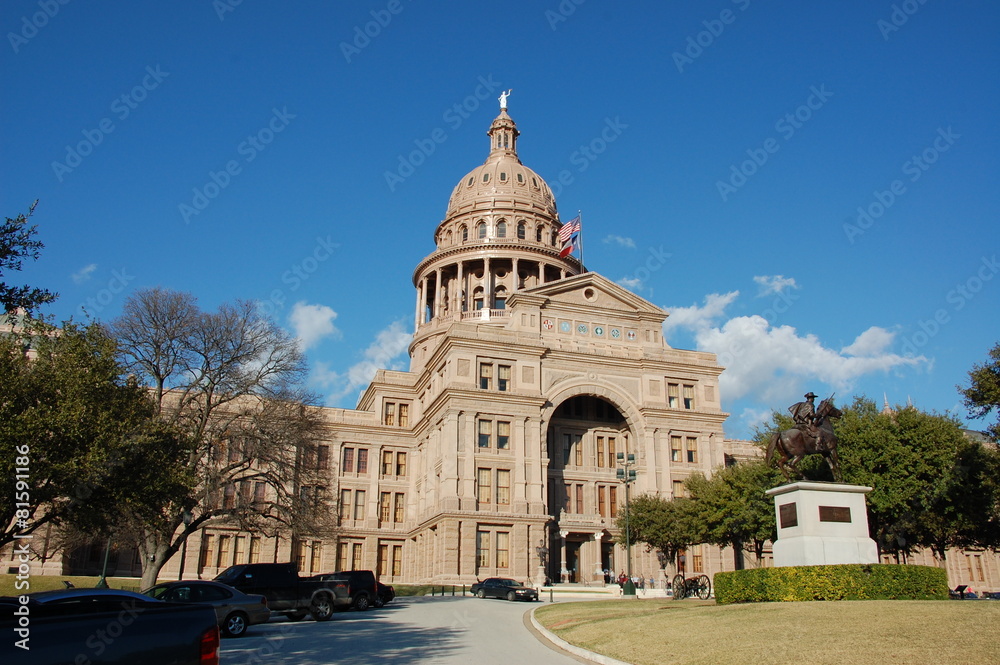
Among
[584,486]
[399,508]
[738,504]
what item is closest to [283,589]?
[738,504]

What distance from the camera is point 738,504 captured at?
147ft

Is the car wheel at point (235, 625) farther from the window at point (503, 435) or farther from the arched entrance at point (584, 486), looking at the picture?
Answer: the arched entrance at point (584, 486)

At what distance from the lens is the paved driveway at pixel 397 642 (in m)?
16.3

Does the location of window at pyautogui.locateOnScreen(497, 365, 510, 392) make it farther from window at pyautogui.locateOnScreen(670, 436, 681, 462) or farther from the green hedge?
the green hedge

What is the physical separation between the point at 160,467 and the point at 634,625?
14871 millimetres

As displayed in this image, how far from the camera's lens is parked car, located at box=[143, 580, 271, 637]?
2147 cm

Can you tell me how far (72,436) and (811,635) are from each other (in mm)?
18763

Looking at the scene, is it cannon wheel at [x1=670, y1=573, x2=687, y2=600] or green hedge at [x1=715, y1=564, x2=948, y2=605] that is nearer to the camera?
green hedge at [x1=715, y1=564, x2=948, y2=605]

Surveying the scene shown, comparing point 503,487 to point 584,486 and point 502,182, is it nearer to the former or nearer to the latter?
point 584,486

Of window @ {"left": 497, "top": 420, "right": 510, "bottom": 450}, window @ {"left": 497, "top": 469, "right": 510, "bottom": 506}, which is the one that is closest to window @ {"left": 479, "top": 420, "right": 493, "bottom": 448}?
window @ {"left": 497, "top": 420, "right": 510, "bottom": 450}

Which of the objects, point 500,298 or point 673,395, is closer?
point 673,395

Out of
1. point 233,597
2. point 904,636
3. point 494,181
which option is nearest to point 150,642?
point 904,636

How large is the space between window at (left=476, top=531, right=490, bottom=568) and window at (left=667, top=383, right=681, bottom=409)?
17689 mm

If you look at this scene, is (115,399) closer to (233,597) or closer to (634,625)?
(233,597)
